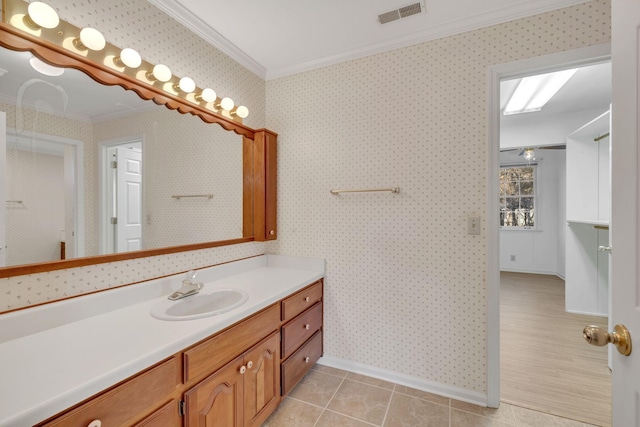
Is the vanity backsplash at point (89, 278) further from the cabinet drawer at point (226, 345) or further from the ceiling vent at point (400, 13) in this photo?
the ceiling vent at point (400, 13)

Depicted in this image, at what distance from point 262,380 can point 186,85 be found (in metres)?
1.70

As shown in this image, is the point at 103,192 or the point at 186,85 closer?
the point at 103,192

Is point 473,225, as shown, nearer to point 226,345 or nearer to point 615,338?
point 615,338

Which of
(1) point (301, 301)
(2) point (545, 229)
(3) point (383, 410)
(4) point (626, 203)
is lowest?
(3) point (383, 410)

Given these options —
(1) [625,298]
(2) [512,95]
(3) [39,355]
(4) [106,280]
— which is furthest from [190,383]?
(2) [512,95]

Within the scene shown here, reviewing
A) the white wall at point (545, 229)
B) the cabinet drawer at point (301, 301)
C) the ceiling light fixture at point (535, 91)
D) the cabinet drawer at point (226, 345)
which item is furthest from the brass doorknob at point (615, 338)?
the white wall at point (545, 229)

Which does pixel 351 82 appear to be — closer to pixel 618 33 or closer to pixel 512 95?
pixel 618 33

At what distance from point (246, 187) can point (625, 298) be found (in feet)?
6.67

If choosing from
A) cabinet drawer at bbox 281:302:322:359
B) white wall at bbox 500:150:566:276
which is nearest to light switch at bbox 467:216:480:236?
cabinet drawer at bbox 281:302:322:359

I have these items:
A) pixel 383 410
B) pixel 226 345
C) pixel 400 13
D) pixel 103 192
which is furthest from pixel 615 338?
pixel 103 192

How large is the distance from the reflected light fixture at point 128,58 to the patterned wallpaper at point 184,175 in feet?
0.81

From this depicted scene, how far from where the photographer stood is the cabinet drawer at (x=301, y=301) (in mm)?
1634

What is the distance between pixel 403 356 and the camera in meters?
1.90

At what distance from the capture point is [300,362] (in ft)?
5.96
